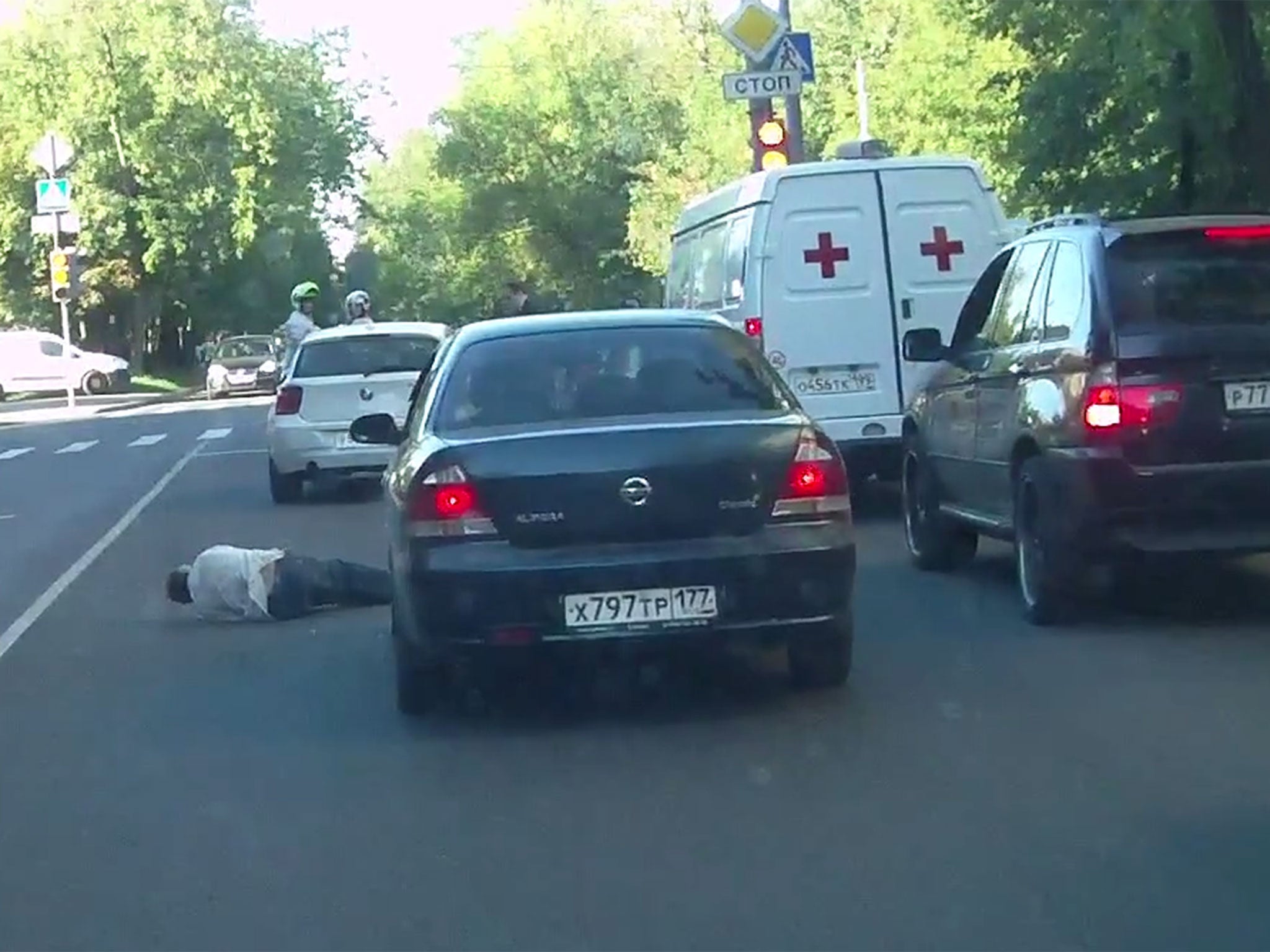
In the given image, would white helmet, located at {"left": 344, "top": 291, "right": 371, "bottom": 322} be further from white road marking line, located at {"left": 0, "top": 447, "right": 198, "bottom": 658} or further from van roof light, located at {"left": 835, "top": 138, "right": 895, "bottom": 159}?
van roof light, located at {"left": 835, "top": 138, "right": 895, "bottom": 159}

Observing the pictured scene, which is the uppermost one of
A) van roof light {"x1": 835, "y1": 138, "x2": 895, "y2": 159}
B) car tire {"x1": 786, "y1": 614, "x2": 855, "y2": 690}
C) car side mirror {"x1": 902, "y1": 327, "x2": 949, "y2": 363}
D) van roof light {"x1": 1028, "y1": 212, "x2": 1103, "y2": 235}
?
van roof light {"x1": 835, "y1": 138, "x2": 895, "y2": 159}

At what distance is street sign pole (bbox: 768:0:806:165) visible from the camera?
24.1m

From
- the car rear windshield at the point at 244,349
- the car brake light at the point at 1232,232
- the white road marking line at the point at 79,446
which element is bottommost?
the white road marking line at the point at 79,446

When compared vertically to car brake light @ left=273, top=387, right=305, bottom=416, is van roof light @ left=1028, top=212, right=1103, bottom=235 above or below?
above

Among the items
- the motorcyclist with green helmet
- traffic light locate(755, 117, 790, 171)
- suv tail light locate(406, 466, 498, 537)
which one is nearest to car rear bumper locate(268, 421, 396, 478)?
traffic light locate(755, 117, 790, 171)

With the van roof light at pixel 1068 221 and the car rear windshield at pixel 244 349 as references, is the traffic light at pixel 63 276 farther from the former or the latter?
the van roof light at pixel 1068 221

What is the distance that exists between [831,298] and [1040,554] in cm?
570

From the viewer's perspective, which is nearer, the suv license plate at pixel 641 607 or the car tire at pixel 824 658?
the suv license plate at pixel 641 607

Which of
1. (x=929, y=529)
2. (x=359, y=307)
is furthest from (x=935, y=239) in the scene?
(x=359, y=307)

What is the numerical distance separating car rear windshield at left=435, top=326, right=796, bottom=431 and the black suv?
69.1 inches

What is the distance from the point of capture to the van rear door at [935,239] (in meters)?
16.9

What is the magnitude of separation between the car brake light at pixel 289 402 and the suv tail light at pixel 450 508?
12.6m

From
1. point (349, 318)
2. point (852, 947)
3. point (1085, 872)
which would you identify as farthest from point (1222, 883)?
point (349, 318)

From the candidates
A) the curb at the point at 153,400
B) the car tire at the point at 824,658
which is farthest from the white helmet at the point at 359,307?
the curb at the point at 153,400
